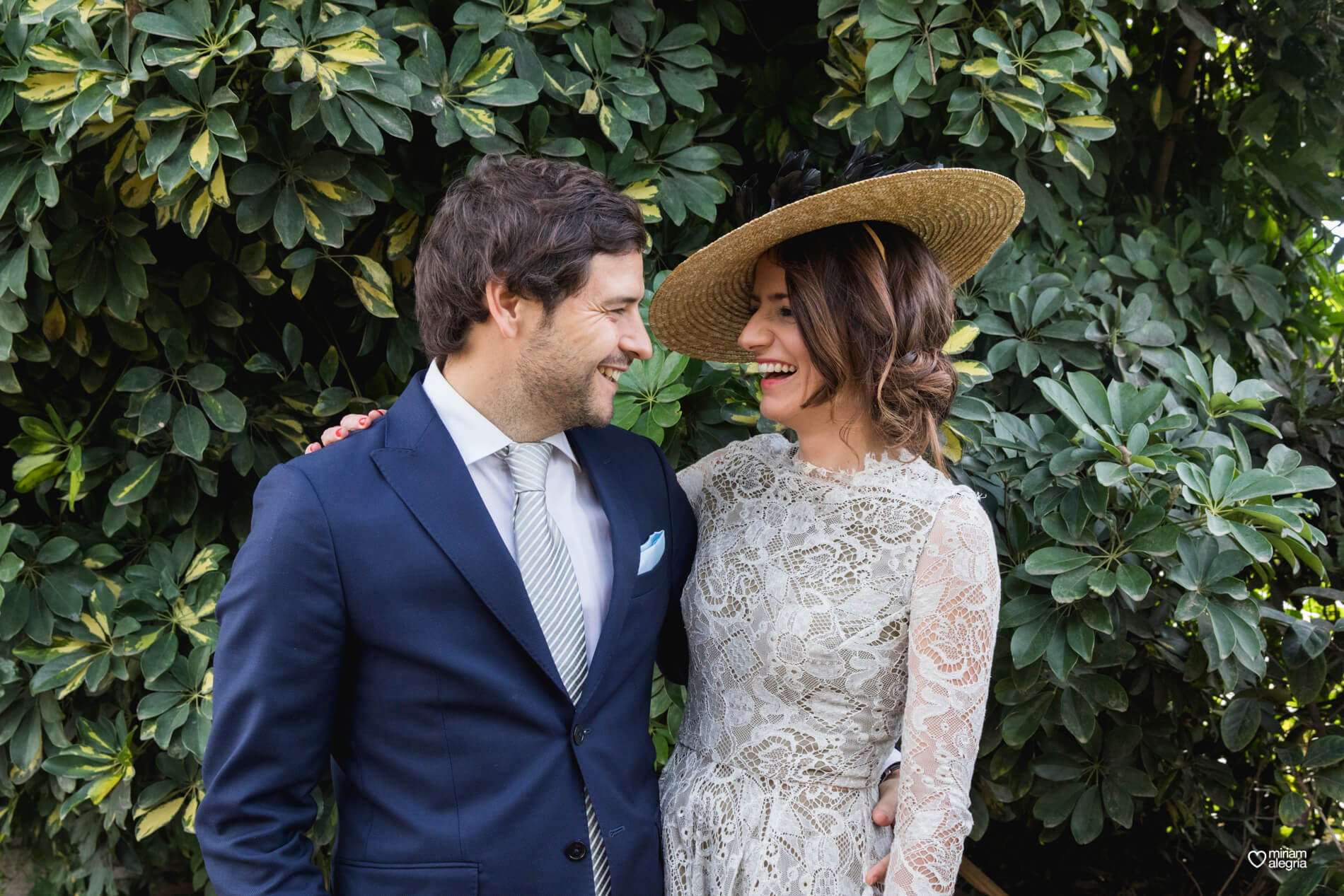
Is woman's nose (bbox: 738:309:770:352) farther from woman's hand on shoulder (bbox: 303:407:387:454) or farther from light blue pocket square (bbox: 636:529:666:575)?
woman's hand on shoulder (bbox: 303:407:387:454)

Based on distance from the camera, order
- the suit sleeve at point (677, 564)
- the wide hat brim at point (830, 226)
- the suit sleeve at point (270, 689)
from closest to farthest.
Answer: the suit sleeve at point (270, 689), the wide hat brim at point (830, 226), the suit sleeve at point (677, 564)

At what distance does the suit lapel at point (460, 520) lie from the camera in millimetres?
1318

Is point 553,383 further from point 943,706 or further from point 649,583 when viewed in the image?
point 943,706

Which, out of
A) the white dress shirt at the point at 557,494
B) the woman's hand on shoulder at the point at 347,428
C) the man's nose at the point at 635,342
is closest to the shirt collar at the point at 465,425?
the white dress shirt at the point at 557,494

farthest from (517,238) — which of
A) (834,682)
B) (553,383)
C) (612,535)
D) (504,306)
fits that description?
(834,682)

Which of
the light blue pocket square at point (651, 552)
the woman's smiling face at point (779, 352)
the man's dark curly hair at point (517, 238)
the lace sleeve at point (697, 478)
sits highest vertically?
the man's dark curly hair at point (517, 238)

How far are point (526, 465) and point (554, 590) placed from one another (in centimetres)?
18

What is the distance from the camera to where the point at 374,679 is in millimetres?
1318

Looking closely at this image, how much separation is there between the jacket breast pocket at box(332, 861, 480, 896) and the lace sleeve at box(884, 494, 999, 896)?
0.57 meters

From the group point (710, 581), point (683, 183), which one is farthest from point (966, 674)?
point (683, 183)

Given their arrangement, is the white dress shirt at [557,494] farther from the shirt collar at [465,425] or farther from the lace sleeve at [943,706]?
the lace sleeve at [943,706]

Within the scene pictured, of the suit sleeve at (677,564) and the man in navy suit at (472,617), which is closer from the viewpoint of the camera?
the man in navy suit at (472,617)

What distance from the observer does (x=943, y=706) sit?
54.1 inches

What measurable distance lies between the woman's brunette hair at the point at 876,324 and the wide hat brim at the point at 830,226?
0.15 ft
